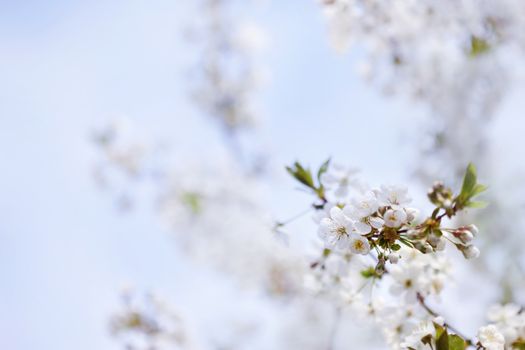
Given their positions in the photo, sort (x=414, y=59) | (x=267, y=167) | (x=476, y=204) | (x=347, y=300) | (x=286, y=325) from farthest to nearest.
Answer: (x=267, y=167) < (x=286, y=325) < (x=414, y=59) < (x=347, y=300) < (x=476, y=204)

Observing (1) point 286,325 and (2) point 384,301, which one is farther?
(1) point 286,325

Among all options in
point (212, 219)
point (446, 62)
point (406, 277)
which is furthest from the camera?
point (212, 219)

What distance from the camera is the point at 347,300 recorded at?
2.07 m

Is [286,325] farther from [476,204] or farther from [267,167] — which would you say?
[476,204]

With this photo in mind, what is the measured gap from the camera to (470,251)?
137 cm

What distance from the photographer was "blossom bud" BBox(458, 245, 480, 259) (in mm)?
1362

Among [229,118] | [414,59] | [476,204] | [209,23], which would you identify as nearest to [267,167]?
[229,118]

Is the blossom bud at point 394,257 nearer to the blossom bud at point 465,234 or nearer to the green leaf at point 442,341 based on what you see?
the blossom bud at point 465,234

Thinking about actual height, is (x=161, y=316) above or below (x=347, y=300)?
above

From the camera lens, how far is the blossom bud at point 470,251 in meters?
1.36

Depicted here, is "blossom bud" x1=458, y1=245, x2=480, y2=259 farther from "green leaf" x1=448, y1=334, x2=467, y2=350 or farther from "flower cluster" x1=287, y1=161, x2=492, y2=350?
"green leaf" x1=448, y1=334, x2=467, y2=350

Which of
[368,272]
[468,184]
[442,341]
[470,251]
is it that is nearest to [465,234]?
[470,251]


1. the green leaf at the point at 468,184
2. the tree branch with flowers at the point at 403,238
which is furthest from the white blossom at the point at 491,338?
the green leaf at the point at 468,184

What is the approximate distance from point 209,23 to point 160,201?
8.81 feet
